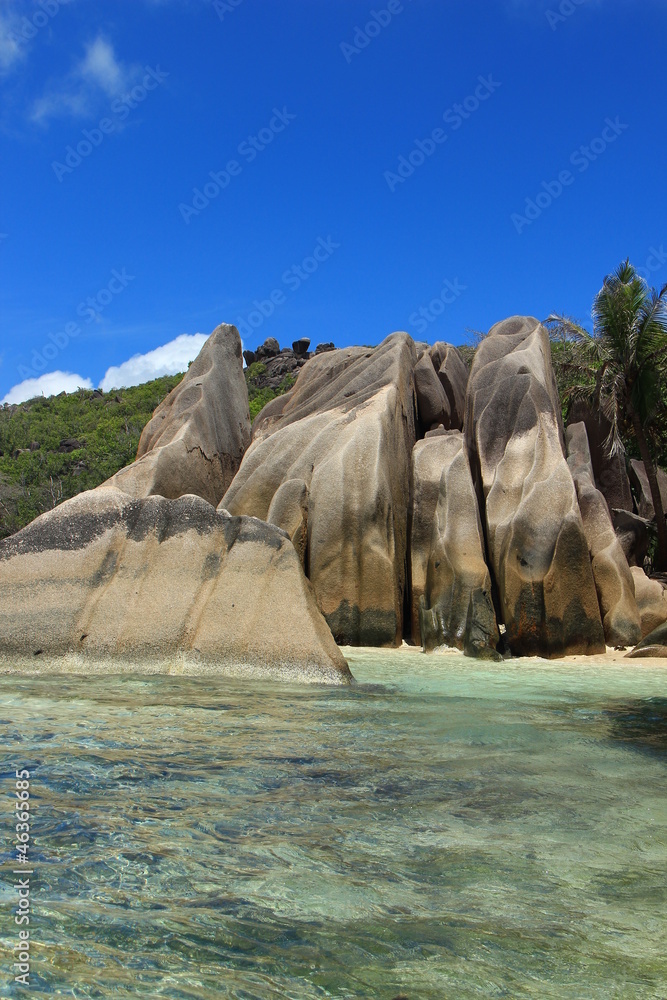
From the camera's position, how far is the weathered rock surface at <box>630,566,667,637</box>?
13.7 m

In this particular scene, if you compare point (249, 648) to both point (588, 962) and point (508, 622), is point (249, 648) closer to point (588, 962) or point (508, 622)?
point (508, 622)

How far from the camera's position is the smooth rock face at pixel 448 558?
11.5m

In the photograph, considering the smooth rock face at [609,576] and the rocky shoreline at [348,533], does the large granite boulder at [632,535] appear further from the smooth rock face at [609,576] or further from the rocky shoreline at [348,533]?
the smooth rock face at [609,576]

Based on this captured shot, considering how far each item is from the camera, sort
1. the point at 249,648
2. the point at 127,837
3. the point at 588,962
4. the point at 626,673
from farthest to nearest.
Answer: the point at 626,673 < the point at 249,648 < the point at 127,837 < the point at 588,962

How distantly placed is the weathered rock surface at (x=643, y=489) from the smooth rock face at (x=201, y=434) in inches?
375

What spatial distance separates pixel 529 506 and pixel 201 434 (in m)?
7.46

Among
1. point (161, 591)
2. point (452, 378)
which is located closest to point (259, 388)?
point (452, 378)

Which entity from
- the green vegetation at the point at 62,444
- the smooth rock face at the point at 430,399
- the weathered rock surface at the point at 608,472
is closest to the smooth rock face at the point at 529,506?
the smooth rock face at the point at 430,399

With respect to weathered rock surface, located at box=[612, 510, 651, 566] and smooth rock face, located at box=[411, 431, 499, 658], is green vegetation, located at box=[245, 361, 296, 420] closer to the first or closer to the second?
weathered rock surface, located at box=[612, 510, 651, 566]

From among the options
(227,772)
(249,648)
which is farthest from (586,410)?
(227,772)

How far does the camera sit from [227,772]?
430 centimetres

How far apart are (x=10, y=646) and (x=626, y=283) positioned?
16.3 m

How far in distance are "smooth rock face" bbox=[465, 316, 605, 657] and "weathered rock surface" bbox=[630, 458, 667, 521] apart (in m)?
6.52

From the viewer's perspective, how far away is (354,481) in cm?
1305
